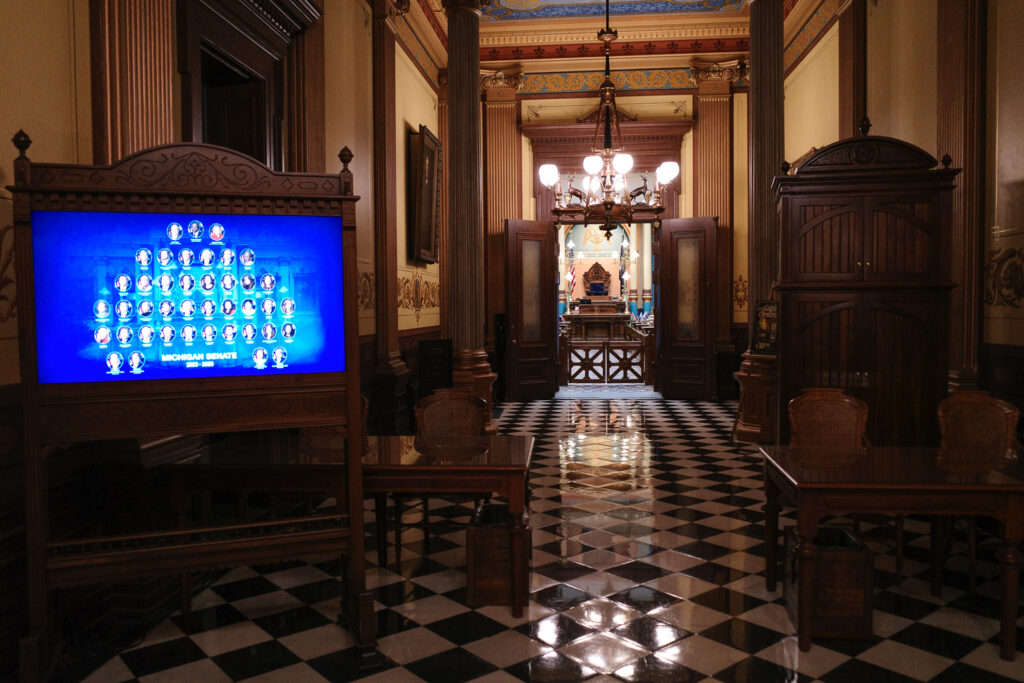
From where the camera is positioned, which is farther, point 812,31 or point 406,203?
point 812,31

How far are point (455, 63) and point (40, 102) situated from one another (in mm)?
5525

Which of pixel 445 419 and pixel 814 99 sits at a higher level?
pixel 814 99

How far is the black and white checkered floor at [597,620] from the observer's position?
10.9 feet

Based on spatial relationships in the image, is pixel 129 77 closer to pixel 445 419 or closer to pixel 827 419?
pixel 445 419

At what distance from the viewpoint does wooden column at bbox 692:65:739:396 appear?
12.3 meters

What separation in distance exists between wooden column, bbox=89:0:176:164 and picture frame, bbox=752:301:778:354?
251 inches

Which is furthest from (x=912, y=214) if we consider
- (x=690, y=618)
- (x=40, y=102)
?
(x=40, y=102)

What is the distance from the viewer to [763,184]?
26.7 feet

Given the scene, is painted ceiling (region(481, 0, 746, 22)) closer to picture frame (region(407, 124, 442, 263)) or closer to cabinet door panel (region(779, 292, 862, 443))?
picture frame (region(407, 124, 442, 263))

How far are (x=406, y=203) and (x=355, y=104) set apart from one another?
2.06 m

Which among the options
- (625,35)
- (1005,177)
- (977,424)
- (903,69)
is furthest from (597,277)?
(977,424)

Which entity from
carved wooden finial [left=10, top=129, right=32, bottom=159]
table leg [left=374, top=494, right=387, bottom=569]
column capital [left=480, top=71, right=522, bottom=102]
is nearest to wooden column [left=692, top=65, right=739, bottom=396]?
column capital [left=480, top=71, right=522, bottom=102]

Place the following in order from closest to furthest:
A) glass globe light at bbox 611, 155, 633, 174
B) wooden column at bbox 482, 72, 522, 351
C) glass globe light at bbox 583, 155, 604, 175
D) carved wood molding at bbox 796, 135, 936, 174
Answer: carved wood molding at bbox 796, 135, 936, 174, glass globe light at bbox 611, 155, 633, 174, glass globe light at bbox 583, 155, 604, 175, wooden column at bbox 482, 72, 522, 351

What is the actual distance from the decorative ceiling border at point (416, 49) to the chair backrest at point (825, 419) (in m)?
6.92
